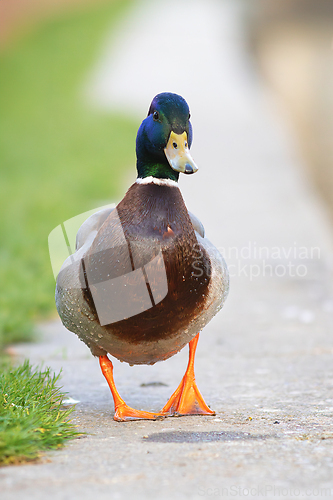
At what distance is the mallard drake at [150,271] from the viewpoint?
8.77ft

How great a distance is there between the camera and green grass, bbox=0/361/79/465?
2.18m

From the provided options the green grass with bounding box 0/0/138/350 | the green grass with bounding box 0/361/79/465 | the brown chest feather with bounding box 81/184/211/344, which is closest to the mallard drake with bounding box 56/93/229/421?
the brown chest feather with bounding box 81/184/211/344

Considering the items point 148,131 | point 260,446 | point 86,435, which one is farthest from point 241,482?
point 148,131

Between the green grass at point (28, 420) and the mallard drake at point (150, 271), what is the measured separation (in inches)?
12.5

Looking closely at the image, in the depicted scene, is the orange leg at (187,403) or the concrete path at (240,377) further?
the orange leg at (187,403)

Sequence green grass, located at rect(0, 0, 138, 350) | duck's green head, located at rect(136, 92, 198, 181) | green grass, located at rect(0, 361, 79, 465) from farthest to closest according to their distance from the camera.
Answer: green grass, located at rect(0, 0, 138, 350), duck's green head, located at rect(136, 92, 198, 181), green grass, located at rect(0, 361, 79, 465)

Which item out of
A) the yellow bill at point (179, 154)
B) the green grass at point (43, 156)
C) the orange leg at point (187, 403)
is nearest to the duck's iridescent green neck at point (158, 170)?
the yellow bill at point (179, 154)

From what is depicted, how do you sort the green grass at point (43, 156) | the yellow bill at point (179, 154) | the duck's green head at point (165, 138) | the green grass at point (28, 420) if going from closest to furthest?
the green grass at point (28, 420) → the yellow bill at point (179, 154) → the duck's green head at point (165, 138) → the green grass at point (43, 156)

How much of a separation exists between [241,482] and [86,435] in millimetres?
771

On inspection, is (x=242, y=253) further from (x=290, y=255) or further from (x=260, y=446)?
(x=260, y=446)

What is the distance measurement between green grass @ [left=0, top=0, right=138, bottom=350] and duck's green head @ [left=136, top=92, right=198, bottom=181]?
2.13 m

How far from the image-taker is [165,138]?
2756mm

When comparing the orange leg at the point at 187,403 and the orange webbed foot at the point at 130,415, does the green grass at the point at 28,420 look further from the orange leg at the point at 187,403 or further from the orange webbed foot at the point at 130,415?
the orange leg at the point at 187,403

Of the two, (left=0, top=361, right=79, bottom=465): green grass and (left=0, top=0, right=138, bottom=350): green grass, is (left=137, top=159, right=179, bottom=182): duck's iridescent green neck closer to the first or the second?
(left=0, top=361, right=79, bottom=465): green grass
